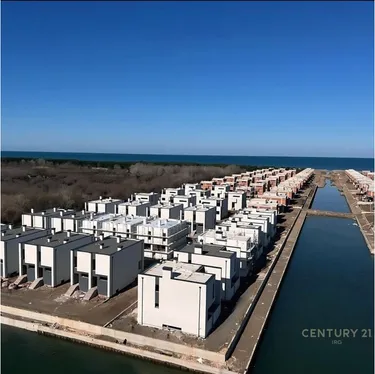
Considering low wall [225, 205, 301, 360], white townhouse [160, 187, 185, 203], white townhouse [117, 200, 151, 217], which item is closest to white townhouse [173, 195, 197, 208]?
white townhouse [160, 187, 185, 203]

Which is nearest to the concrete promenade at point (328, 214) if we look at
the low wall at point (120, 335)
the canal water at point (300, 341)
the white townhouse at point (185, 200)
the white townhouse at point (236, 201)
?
the white townhouse at point (236, 201)

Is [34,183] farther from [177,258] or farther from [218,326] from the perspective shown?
[218,326]

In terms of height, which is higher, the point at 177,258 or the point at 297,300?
the point at 177,258

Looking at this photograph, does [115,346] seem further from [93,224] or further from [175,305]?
[93,224]

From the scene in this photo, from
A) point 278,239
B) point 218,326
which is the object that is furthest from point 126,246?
point 278,239

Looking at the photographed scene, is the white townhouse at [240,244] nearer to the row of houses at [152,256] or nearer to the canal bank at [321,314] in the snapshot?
the row of houses at [152,256]

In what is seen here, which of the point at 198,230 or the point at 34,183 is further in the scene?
the point at 34,183
